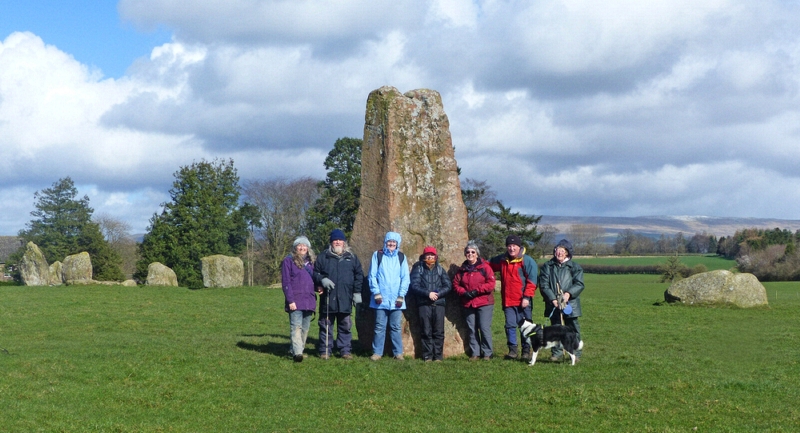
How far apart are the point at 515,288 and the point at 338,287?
10.4ft

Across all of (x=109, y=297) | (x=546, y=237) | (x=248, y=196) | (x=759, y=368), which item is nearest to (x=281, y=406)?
(x=759, y=368)

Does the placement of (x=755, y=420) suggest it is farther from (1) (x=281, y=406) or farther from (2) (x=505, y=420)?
(1) (x=281, y=406)

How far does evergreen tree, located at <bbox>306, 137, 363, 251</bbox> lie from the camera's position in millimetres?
51250

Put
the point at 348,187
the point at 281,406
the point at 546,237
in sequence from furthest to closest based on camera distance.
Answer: the point at 546,237
the point at 348,187
the point at 281,406

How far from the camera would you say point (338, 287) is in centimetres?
1338

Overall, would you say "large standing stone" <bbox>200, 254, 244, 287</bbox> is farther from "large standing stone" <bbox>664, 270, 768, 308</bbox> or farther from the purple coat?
the purple coat

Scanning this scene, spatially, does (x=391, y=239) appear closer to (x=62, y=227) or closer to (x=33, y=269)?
(x=33, y=269)

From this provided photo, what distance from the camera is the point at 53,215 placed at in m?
58.8

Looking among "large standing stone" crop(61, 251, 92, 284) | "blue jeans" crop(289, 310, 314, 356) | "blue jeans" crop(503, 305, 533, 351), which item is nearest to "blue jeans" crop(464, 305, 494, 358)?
"blue jeans" crop(503, 305, 533, 351)

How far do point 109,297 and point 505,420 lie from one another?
23.3m

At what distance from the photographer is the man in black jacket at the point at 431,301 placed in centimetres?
1330

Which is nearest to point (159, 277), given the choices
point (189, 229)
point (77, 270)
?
point (77, 270)

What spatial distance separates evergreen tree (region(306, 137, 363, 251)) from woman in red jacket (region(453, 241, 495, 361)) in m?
35.2

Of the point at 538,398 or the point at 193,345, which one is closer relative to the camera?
the point at 538,398
